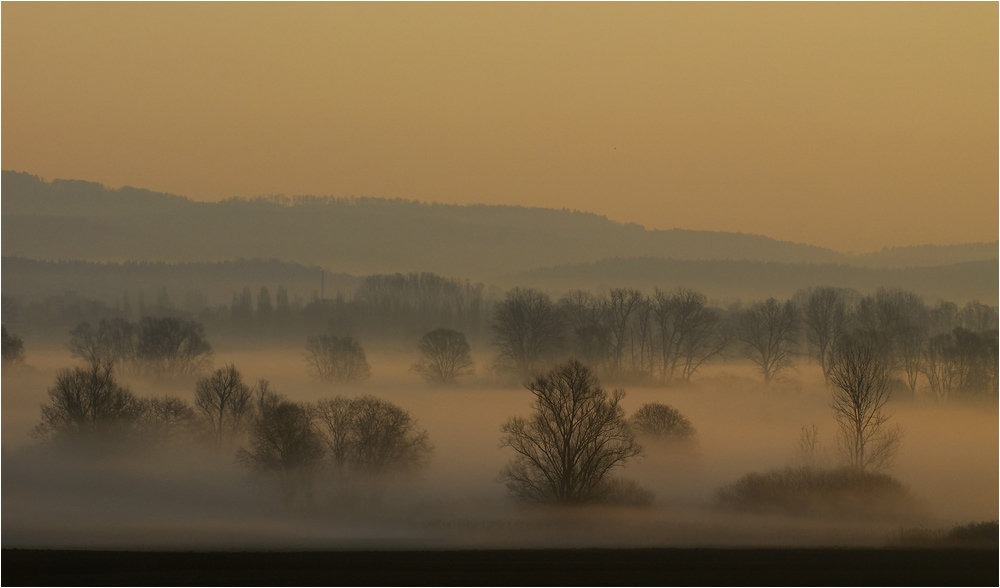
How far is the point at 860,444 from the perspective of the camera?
52.6 m

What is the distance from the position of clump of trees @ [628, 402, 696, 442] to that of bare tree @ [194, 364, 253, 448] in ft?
61.7

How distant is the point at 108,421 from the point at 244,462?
8.44 metres

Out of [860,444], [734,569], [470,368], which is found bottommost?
[734,569]

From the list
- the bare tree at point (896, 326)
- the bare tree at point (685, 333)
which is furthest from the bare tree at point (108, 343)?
the bare tree at point (896, 326)

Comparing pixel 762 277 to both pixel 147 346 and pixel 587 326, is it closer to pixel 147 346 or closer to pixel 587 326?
pixel 587 326

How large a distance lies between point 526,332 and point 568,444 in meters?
28.6

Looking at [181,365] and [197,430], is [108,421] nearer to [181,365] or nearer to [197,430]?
[197,430]

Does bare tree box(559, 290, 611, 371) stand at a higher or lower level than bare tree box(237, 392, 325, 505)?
higher

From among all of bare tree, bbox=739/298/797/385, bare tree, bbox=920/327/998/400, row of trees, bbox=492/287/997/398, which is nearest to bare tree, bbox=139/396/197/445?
row of trees, bbox=492/287/997/398

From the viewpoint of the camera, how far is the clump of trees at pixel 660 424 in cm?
5322

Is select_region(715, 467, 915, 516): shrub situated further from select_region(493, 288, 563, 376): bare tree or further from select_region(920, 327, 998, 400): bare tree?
select_region(493, 288, 563, 376): bare tree

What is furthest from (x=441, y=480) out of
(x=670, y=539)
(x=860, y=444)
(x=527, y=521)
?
(x=860, y=444)

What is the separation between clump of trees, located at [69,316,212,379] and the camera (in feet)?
216

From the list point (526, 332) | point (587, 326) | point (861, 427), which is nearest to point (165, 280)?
point (526, 332)
